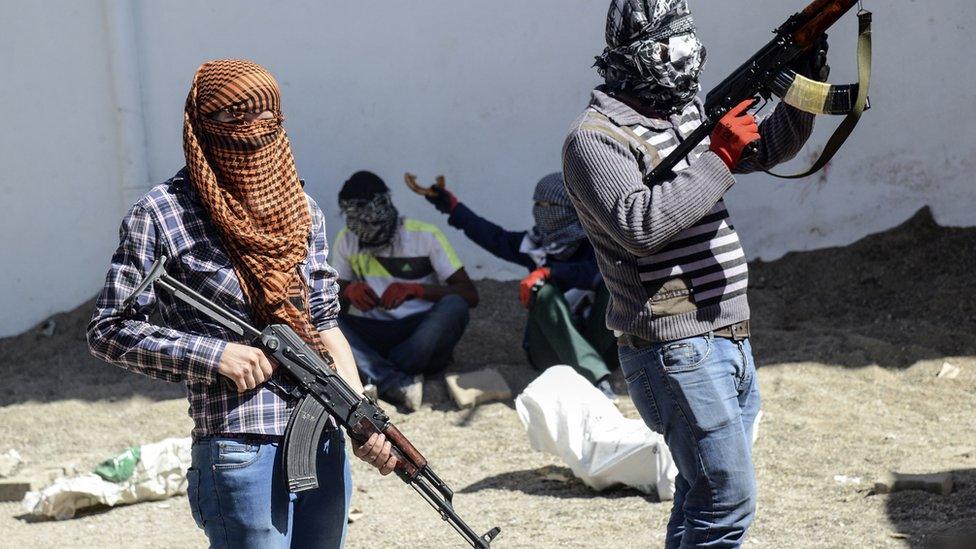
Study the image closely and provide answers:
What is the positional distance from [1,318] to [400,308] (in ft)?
9.21

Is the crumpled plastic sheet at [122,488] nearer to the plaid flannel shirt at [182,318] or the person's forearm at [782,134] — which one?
the plaid flannel shirt at [182,318]

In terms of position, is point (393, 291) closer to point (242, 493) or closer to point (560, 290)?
point (560, 290)

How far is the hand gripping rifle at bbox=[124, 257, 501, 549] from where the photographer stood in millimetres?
2297

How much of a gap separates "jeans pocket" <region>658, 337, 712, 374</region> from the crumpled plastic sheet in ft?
9.29

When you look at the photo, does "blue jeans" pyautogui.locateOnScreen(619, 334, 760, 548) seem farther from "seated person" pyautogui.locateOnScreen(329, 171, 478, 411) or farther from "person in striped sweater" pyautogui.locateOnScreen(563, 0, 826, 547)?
"seated person" pyautogui.locateOnScreen(329, 171, 478, 411)

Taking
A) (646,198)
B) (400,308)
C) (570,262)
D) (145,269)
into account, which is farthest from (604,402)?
(145,269)

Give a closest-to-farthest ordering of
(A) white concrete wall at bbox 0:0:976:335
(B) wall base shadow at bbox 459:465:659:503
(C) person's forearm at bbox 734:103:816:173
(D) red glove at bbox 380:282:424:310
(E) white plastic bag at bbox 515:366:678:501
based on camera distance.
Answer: (C) person's forearm at bbox 734:103:816:173 < (E) white plastic bag at bbox 515:366:678:501 < (B) wall base shadow at bbox 459:465:659:503 < (D) red glove at bbox 380:282:424:310 < (A) white concrete wall at bbox 0:0:976:335

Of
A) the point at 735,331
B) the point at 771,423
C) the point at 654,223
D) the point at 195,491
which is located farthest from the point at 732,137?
the point at 771,423

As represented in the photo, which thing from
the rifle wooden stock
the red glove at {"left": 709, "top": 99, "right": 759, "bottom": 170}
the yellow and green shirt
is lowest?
the yellow and green shirt

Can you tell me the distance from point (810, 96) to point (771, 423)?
2.66 meters

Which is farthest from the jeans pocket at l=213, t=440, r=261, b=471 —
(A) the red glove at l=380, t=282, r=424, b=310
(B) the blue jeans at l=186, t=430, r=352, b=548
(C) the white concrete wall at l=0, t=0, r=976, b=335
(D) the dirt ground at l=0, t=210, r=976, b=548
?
(C) the white concrete wall at l=0, t=0, r=976, b=335

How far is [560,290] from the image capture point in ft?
19.0

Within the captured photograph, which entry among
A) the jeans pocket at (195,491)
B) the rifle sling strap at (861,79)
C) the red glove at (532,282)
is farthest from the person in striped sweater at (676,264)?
the red glove at (532,282)

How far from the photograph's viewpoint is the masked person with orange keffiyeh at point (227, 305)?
2.30 meters
